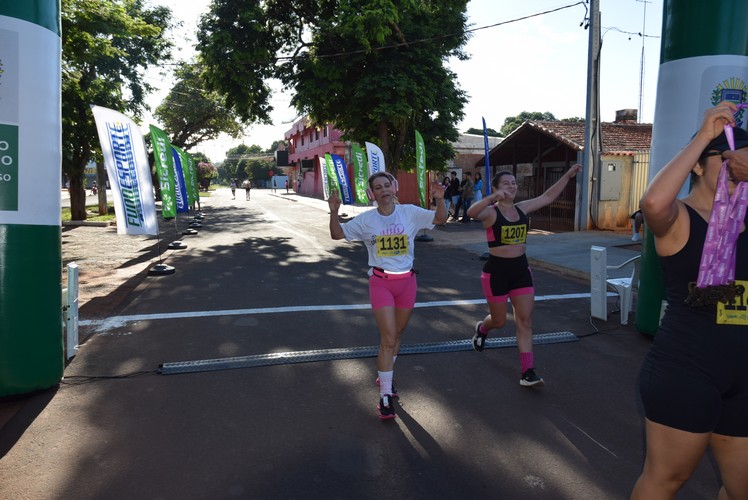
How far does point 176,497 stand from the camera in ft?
10.00

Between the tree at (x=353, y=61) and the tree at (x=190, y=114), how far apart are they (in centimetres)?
1975

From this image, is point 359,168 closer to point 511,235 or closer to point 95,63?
point 95,63

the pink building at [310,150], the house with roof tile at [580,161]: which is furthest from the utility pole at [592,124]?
the pink building at [310,150]

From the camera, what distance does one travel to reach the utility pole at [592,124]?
1602 cm

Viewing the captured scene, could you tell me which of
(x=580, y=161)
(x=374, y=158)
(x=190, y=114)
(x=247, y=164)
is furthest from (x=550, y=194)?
(x=247, y=164)

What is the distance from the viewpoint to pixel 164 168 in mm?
12750

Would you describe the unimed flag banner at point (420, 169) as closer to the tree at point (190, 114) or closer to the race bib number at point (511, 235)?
the race bib number at point (511, 235)

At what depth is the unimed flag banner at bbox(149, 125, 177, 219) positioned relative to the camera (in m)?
12.4

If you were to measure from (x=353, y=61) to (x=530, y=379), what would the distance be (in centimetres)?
1661

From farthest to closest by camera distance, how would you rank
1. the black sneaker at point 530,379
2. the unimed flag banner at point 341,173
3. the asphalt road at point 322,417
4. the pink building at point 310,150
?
the pink building at point 310,150 → the unimed flag banner at point 341,173 → the black sneaker at point 530,379 → the asphalt road at point 322,417

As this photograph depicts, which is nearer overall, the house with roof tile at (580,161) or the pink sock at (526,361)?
the pink sock at (526,361)

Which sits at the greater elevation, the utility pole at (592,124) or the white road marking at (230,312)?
the utility pole at (592,124)

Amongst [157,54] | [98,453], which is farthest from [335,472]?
[157,54]

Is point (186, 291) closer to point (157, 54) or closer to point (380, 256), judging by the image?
point (380, 256)
